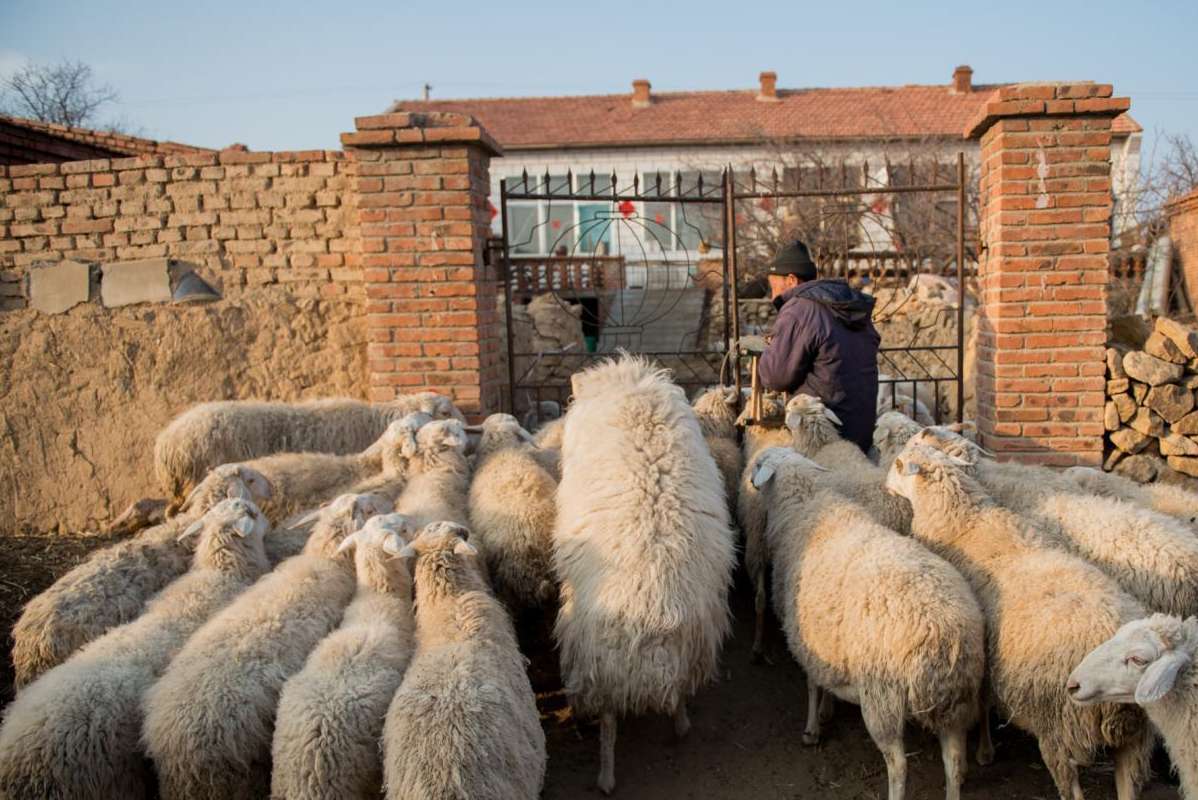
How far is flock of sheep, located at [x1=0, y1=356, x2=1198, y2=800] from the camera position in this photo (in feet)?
9.70

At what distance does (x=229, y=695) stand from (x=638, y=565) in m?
1.70

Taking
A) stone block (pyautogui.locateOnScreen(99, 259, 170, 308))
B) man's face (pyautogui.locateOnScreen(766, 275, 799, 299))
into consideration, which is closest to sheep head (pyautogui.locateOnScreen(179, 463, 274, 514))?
stone block (pyautogui.locateOnScreen(99, 259, 170, 308))

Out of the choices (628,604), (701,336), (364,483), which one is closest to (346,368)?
(364,483)

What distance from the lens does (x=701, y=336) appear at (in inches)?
566

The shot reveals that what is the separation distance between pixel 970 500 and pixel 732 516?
1.76 meters

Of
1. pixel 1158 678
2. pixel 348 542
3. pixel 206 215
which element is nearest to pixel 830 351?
pixel 1158 678

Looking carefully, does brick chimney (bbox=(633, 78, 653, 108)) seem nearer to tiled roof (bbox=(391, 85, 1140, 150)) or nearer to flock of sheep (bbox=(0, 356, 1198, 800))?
tiled roof (bbox=(391, 85, 1140, 150))

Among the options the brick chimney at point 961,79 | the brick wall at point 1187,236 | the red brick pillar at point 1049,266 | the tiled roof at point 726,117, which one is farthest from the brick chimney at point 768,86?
the red brick pillar at point 1049,266

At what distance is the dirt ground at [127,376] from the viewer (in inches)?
261

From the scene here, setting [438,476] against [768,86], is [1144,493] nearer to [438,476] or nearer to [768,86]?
[438,476]

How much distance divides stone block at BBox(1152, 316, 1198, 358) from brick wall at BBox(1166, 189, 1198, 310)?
6.83 meters

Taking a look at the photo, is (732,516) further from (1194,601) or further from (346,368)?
(346,368)

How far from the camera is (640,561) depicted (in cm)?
366

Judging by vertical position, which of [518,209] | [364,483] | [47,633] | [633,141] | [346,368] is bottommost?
[47,633]
